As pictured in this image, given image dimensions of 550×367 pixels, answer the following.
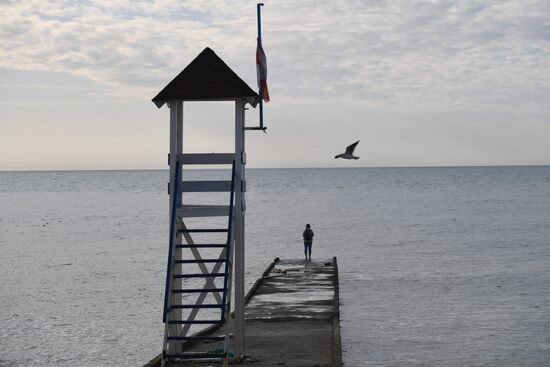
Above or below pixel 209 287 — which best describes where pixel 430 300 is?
below

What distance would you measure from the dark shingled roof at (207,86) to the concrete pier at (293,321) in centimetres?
525

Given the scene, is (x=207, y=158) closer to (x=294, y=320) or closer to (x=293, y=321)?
(x=293, y=321)

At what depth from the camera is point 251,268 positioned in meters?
40.8

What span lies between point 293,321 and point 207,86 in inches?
332

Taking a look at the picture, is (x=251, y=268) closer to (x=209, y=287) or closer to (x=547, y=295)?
(x=547, y=295)

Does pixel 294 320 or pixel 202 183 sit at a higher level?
pixel 202 183

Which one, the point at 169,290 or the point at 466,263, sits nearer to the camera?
the point at 169,290

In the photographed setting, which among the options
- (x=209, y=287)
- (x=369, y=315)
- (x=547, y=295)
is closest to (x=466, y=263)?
(x=547, y=295)

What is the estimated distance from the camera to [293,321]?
21594 mm

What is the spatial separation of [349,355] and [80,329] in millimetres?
9431

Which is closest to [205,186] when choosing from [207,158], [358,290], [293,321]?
[207,158]

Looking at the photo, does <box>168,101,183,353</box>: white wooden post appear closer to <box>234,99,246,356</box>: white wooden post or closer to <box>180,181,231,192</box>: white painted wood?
<box>180,181,231,192</box>: white painted wood

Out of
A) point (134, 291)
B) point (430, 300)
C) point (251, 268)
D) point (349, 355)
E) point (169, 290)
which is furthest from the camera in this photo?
point (251, 268)

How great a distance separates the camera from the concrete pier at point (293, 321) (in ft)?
53.9
